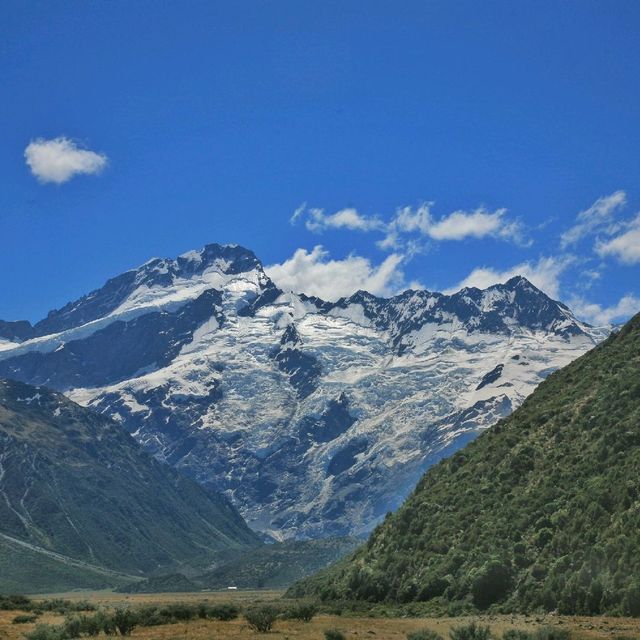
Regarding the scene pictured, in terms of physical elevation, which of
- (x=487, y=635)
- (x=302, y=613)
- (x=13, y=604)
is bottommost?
(x=487, y=635)

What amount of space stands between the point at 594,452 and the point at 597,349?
4200 centimetres

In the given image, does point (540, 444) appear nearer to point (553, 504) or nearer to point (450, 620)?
point (553, 504)

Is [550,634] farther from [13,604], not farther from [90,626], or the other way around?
[13,604]

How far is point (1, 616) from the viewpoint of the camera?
87.9 meters

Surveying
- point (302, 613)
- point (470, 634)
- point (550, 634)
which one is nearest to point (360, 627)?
point (302, 613)

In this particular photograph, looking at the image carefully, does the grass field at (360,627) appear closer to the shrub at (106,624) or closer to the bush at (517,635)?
the shrub at (106,624)

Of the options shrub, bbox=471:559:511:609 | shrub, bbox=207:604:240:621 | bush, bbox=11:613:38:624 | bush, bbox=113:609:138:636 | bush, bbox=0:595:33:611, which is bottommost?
shrub, bbox=471:559:511:609

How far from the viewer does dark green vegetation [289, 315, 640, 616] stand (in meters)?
82.9

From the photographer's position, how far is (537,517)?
9825 centimetres

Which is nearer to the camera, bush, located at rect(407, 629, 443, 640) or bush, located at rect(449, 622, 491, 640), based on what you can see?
bush, located at rect(449, 622, 491, 640)

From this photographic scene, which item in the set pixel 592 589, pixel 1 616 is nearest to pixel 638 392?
pixel 592 589

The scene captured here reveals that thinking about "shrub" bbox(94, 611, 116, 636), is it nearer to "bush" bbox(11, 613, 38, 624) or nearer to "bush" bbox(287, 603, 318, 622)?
"bush" bbox(11, 613, 38, 624)

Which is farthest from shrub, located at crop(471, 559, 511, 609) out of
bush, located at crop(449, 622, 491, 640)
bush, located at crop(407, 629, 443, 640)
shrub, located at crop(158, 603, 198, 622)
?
bush, located at crop(449, 622, 491, 640)

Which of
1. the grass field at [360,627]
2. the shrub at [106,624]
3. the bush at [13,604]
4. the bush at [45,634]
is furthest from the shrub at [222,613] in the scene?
the bush at [13,604]
